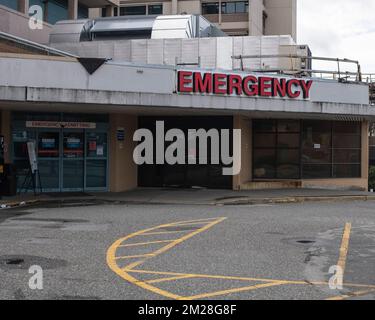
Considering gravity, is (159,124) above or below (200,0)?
below

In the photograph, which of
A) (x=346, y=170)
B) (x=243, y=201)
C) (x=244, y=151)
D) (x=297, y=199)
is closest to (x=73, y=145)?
(x=243, y=201)

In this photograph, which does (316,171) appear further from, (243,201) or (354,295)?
(354,295)

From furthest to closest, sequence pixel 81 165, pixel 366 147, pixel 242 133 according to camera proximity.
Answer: pixel 366 147 < pixel 242 133 < pixel 81 165

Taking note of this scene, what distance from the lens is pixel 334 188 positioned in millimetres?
23297

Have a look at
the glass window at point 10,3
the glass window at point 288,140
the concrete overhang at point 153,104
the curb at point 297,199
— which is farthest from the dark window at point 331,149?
the glass window at point 10,3

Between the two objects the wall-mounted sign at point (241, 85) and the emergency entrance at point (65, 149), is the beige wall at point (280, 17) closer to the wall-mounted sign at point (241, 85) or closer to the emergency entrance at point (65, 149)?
the wall-mounted sign at point (241, 85)

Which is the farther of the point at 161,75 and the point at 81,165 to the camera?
the point at 81,165

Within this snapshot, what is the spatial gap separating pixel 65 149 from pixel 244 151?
6930 millimetres

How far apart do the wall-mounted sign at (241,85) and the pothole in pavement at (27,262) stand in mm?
10160

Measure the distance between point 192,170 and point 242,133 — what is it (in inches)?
95.2

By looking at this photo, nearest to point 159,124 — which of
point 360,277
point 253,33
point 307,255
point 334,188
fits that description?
point 334,188
